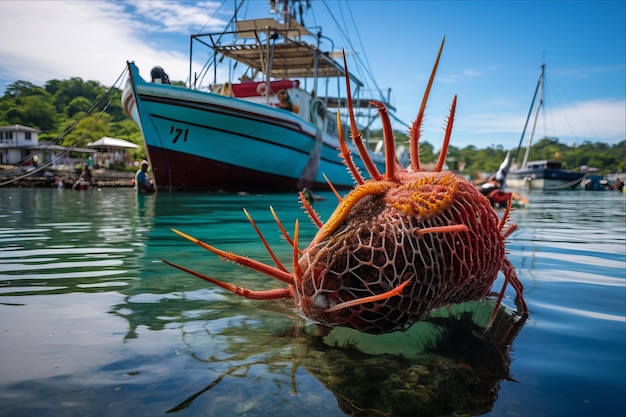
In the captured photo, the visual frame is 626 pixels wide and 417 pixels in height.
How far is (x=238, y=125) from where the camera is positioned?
642 inches

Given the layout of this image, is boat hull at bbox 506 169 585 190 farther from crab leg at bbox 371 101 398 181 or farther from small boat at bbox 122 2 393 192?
crab leg at bbox 371 101 398 181

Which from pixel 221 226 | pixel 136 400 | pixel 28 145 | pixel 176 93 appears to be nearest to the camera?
pixel 136 400

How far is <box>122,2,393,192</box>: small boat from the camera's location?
15672 millimetres

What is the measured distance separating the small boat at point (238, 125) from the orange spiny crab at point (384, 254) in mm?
13273

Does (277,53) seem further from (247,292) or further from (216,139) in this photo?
(247,292)

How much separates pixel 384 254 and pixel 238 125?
49.5ft

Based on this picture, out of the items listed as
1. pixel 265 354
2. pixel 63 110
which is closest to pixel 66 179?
pixel 63 110

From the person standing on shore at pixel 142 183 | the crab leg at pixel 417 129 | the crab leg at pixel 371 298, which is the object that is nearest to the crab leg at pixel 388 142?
the crab leg at pixel 417 129

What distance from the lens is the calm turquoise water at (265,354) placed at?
167cm

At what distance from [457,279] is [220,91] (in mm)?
18976

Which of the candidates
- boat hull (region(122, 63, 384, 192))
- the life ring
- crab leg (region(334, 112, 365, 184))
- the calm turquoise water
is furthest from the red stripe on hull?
crab leg (region(334, 112, 365, 184))

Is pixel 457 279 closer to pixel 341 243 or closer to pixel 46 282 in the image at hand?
pixel 341 243

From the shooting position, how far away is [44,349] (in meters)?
2.10

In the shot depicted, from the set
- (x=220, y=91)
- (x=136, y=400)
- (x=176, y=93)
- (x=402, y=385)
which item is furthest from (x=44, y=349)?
(x=220, y=91)
